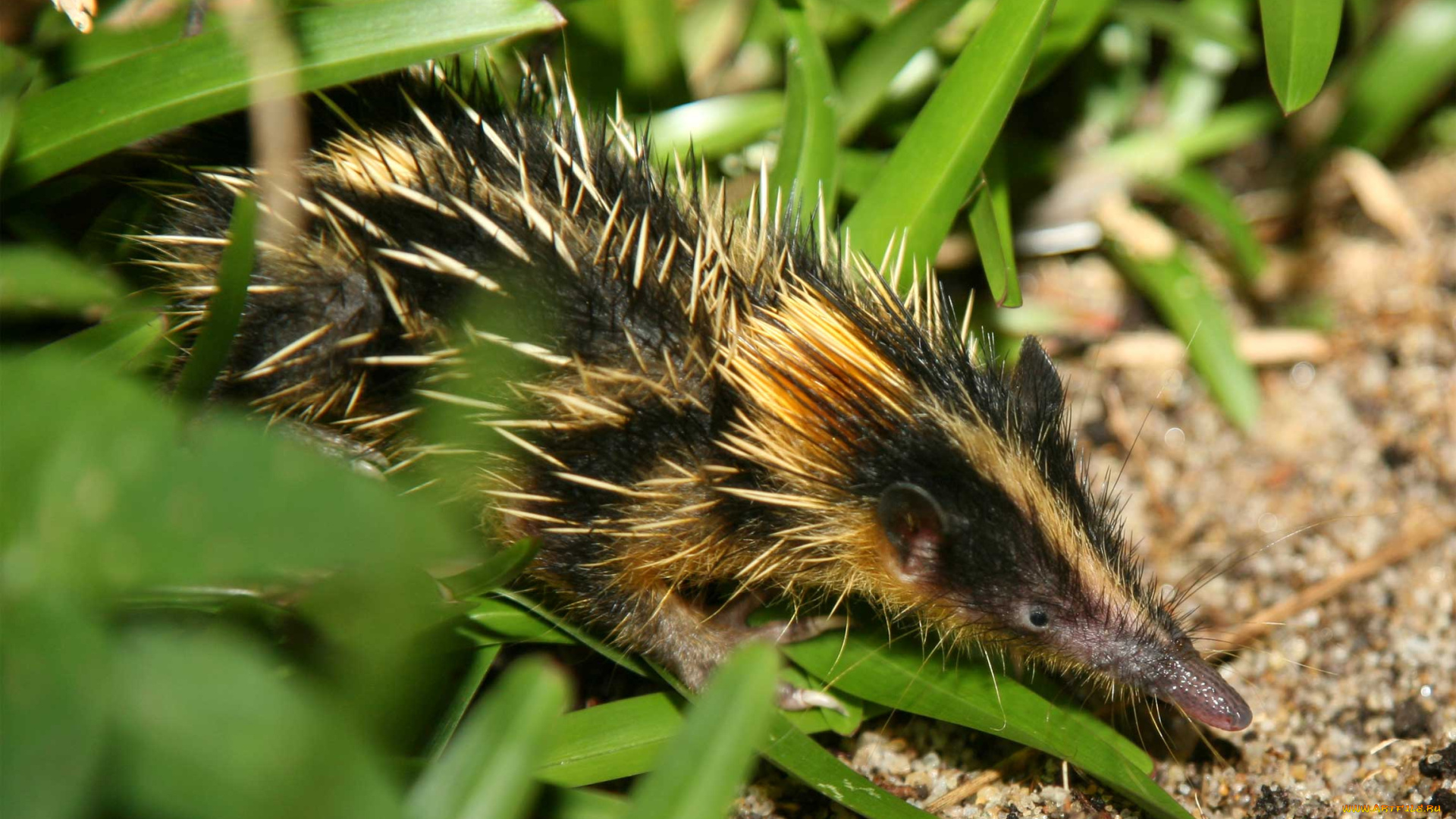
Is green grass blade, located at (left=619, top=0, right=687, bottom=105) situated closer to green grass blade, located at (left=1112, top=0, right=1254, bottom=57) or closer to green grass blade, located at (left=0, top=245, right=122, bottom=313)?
green grass blade, located at (left=1112, top=0, right=1254, bottom=57)

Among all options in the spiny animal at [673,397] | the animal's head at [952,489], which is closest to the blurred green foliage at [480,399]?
the spiny animal at [673,397]

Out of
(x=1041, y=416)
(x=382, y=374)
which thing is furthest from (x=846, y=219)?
(x=382, y=374)

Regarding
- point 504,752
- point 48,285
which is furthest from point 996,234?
point 48,285

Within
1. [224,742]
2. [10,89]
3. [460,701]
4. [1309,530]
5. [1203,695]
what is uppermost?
[10,89]

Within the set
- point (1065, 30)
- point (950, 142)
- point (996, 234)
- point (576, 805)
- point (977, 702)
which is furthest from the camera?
point (1065, 30)

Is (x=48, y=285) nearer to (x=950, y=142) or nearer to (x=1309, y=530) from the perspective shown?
(x=950, y=142)

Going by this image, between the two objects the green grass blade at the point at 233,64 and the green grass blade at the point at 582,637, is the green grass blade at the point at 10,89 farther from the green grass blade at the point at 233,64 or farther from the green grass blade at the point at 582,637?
the green grass blade at the point at 582,637
